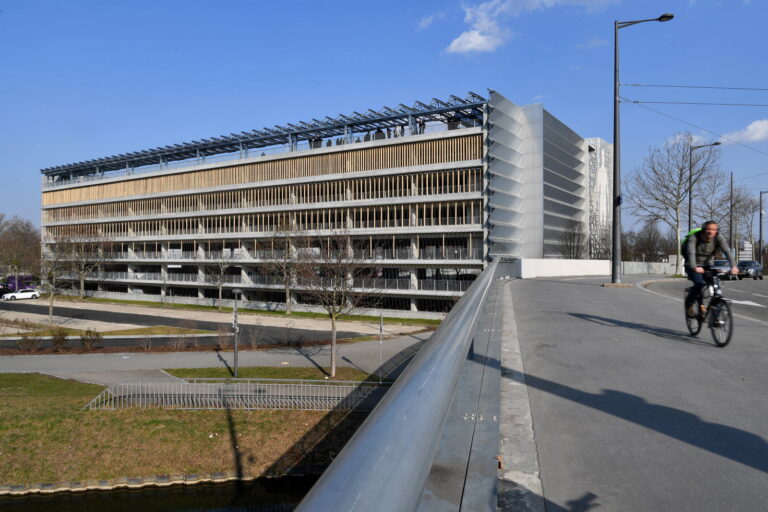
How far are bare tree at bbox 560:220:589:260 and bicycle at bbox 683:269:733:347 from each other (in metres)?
60.5

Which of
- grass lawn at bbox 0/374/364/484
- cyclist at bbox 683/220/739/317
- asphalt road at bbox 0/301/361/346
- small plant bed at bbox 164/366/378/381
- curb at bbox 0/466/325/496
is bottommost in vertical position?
curb at bbox 0/466/325/496

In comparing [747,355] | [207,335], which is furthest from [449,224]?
[747,355]

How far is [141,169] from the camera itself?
74000 mm

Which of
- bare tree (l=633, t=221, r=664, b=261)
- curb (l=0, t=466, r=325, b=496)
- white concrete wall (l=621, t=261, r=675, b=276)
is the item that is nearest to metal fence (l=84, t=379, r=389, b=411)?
curb (l=0, t=466, r=325, b=496)

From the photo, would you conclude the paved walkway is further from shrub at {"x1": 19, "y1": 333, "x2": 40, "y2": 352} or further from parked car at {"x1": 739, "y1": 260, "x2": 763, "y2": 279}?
parked car at {"x1": 739, "y1": 260, "x2": 763, "y2": 279}

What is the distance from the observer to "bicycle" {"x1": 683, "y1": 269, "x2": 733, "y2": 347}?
627cm

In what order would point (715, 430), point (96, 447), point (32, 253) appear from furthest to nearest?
point (32, 253) → point (96, 447) → point (715, 430)

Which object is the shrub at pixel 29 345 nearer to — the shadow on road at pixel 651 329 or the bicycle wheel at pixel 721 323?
the shadow on road at pixel 651 329

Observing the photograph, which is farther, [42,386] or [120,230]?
[120,230]

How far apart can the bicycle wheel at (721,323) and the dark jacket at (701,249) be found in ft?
2.63

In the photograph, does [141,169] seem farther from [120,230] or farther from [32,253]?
[32,253]

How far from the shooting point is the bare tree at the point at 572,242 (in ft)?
215

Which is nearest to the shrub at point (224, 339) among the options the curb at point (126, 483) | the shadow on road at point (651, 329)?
the curb at point (126, 483)

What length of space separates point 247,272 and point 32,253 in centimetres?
5033
